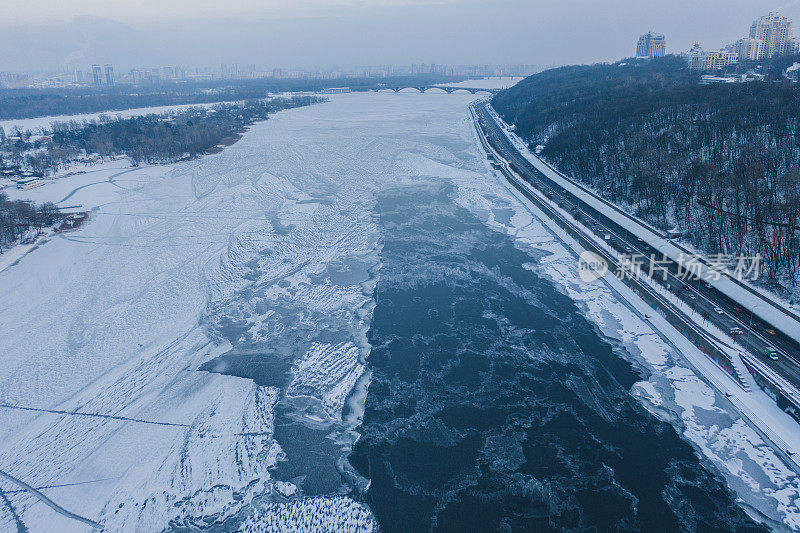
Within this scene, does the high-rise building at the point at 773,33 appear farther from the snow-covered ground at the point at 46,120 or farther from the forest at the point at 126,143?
the snow-covered ground at the point at 46,120

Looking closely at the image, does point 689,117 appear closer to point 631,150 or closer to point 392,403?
point 631,150

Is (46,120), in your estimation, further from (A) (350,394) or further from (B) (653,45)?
(B) (653,45)

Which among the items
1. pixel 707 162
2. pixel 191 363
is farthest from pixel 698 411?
pixel 707 162

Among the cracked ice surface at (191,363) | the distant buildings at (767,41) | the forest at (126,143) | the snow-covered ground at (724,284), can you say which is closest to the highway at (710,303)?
the snow-covered ground at (724,284)

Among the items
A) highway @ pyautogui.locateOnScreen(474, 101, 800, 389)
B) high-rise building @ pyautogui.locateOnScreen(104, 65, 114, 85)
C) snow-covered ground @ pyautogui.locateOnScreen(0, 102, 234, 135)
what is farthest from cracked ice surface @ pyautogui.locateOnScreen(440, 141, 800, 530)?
high-rise building @ pyautogui.locateOnScreen(104, 65, 114, 85)

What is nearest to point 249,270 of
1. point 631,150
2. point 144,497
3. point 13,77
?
point 144,497

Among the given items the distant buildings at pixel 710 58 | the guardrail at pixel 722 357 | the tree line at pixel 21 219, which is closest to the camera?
the guardrail at pixel 722 357
